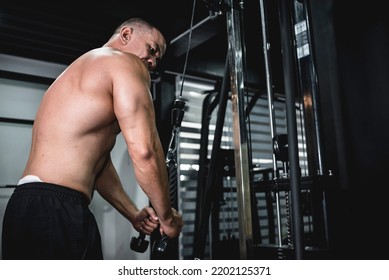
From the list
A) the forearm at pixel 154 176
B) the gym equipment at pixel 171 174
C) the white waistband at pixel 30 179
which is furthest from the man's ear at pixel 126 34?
the white waistband at pixel 30 179

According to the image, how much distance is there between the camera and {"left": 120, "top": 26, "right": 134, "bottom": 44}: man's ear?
6.53 feet

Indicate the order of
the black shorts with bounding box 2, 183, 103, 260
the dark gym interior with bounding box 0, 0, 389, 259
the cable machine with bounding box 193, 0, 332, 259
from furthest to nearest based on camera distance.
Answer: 1. the cable machine with bounding box 193, 0, 332, 259
2. the black shorts with bounding box 2, 183, 103, 260
3. the dark gym interior with bounding box 0, 0, 389, 259

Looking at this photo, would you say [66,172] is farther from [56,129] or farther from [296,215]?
[296,215]

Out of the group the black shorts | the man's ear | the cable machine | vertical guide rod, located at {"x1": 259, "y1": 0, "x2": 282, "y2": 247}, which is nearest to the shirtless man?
the black shorts

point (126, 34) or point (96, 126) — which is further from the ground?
point (126, 34)

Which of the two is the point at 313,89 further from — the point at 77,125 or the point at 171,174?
the point at 77,125

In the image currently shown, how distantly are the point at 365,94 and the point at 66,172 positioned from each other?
4.30 ft

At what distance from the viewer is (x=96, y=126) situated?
164 cm

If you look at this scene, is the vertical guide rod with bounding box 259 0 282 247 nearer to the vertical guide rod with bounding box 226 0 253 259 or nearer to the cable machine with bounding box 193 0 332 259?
the cable machine with bounding box 193 0 332 259

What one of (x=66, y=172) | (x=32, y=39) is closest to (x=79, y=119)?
(x=66, y=172)

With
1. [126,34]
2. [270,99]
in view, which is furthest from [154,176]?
[126,34]

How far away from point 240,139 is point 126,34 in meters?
0.91

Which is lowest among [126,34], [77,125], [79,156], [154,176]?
[154,176]

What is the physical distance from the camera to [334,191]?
1546 millimetres
